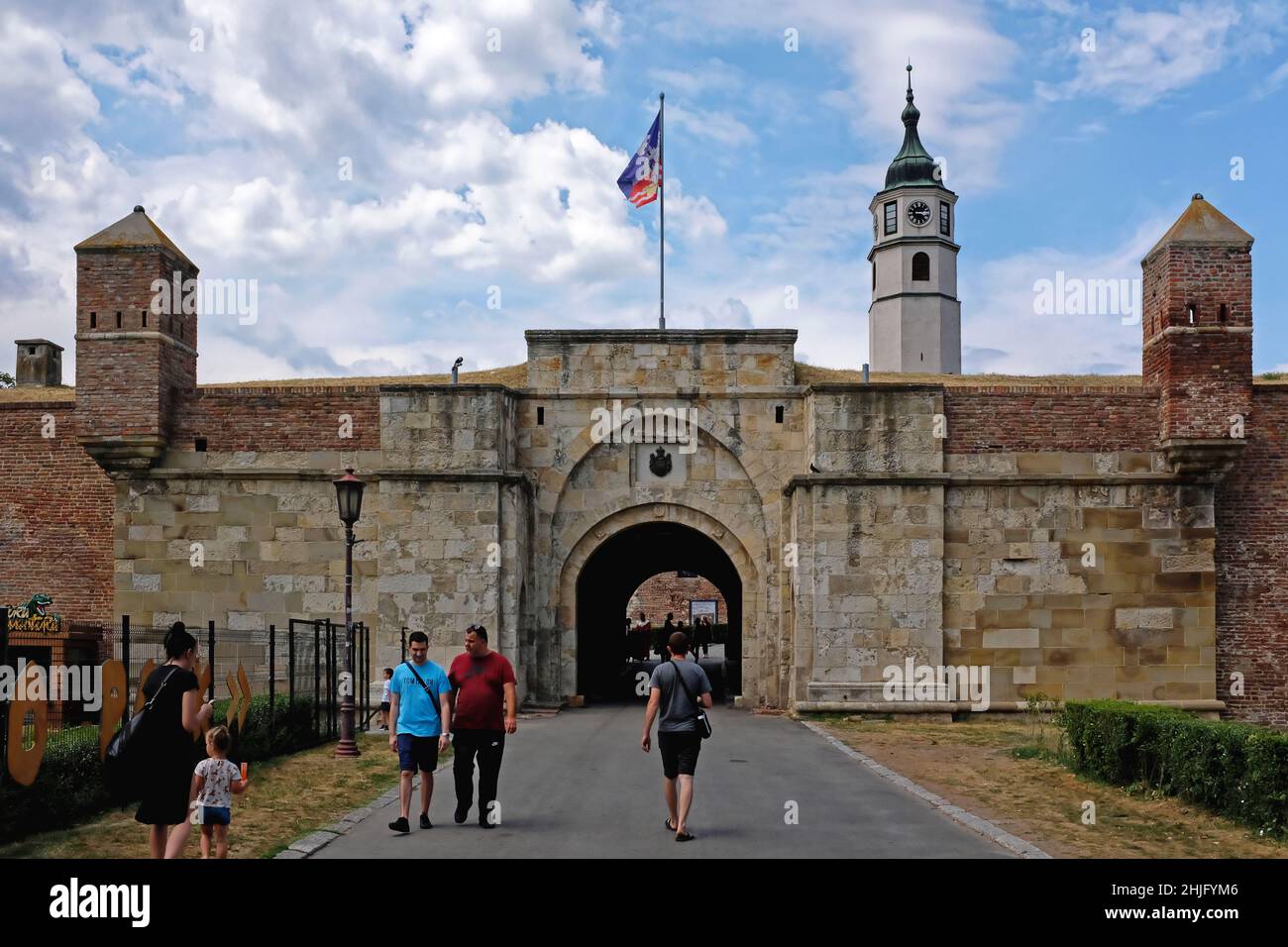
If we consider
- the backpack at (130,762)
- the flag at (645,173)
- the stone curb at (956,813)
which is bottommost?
the stone curb at (956,813)

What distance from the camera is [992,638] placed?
2036 centimetres

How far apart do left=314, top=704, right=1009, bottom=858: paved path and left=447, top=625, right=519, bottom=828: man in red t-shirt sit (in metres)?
0.29

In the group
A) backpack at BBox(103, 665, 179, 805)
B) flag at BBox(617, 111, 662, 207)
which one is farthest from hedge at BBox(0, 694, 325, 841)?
flag at BBox(617, 111, 662, 207)

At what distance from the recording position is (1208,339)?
19906 mm

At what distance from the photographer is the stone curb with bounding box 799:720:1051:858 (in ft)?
31.3

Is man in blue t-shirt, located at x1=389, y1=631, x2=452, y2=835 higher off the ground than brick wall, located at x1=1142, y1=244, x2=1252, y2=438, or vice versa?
brick wall, located at x1=1142, y1=244, x2=1252, y2=438

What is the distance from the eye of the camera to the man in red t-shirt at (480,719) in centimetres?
1030

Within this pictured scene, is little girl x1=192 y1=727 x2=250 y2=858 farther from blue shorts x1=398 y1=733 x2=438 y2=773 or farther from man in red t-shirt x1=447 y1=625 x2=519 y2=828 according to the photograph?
man in red t-shirt x1=447 y1=625 x2=519 y2=828

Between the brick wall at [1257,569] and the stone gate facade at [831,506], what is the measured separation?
0.12ft

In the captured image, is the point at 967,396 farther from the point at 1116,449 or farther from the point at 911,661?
the point at 911,661

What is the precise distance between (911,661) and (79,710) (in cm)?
1349

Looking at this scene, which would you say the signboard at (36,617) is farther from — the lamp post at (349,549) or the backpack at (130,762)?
the backpack at (130,762)

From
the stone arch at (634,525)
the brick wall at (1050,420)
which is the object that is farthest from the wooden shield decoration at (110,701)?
the brick wall at (1050,420)

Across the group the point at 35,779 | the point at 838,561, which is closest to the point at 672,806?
the point at 35,779
